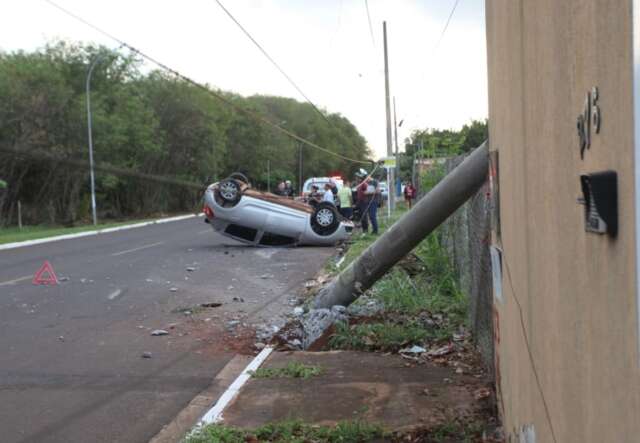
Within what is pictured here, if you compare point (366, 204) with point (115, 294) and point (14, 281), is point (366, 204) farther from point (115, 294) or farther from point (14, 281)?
point (115, 294)

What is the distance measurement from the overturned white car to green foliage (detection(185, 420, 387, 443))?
12617mm

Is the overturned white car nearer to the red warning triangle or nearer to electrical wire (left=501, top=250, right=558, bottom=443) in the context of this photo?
the red warning triangle

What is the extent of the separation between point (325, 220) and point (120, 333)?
37.7 feet

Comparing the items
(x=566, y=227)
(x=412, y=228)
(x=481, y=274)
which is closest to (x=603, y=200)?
(x=566, y=227)

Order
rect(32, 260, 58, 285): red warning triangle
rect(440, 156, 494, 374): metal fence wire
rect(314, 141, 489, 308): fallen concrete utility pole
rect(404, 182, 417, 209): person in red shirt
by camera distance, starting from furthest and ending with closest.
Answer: rect(404, 182, 417, 209): person in red shirt, rect(32, 260, 58, 285): red warning triangle, rect(314, 141, 489, 308): fallen concrete utility pole, rect(440, 156, 494, 374): metal fence wire

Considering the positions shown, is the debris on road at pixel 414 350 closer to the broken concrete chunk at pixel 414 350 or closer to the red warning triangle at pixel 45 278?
the broken concrete chunk at pixel 414 350

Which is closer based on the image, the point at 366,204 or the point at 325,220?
the point at 325,220

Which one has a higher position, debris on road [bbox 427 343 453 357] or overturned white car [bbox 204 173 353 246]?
overturned white car [bbox 204 173 353 246]

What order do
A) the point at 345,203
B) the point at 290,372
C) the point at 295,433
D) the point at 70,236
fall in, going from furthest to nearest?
the point at 70,236 < the point at 345,203 < the point at 290,372 < the point at 295,433

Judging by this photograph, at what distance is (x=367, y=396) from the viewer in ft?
19.9

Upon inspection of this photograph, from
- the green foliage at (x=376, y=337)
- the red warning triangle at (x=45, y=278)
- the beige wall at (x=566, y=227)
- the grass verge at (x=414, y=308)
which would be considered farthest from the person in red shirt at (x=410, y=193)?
the beige wall at (x=566, y=227)

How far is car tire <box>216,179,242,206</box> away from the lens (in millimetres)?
17938

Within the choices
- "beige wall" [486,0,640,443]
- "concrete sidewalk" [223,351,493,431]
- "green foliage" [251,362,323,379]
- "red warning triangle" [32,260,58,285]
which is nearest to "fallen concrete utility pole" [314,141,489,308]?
"concrete sidewalk" [223,351,493,431]

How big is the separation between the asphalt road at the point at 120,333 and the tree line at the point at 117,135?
10.3 ft
